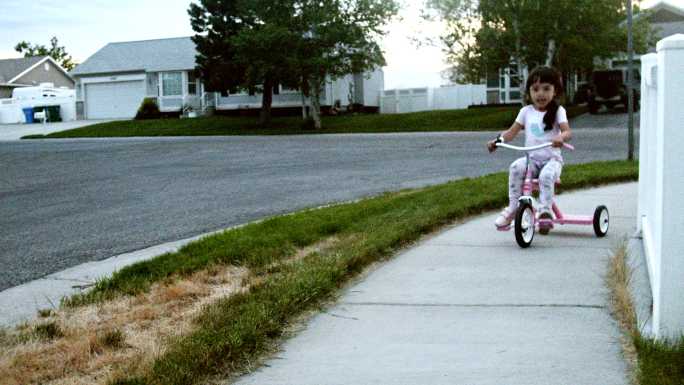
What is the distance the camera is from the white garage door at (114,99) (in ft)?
199

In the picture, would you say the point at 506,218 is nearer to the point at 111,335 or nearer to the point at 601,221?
the point at 601,221

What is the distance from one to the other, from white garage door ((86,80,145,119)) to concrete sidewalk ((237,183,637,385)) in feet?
183

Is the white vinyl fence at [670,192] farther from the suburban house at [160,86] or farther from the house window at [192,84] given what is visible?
the house window at [192,84]

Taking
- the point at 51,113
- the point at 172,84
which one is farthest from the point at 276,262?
the point at 51,113

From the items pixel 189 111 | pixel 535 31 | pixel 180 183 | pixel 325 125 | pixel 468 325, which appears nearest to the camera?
pixel 468 325

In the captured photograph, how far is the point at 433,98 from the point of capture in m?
54.5

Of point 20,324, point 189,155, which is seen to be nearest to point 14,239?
point 20,324

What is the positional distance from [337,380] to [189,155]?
18653mm

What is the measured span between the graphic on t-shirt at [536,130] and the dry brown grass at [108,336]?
2.92 m

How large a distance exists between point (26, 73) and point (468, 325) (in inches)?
3106

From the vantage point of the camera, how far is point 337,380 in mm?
3869

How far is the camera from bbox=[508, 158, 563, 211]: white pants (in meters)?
7.38

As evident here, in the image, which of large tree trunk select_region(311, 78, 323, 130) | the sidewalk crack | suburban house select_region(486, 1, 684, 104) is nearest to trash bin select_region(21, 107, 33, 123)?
large tree trunk select_region(311, 78, 323, 130)

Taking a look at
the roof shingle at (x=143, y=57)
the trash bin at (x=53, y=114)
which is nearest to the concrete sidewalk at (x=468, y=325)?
the roof shingle at (x=143, y=57)
